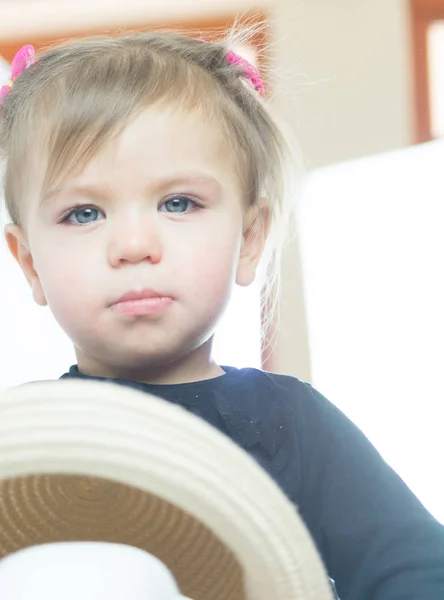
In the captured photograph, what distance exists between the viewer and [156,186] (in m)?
0.78

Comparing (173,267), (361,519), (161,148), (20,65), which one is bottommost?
(361,519)

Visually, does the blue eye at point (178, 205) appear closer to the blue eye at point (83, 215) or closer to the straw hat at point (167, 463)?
the blue eye at point (83, 215)

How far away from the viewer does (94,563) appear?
45 centimetres

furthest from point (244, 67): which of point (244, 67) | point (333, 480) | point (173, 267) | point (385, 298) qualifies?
point (385, 298)

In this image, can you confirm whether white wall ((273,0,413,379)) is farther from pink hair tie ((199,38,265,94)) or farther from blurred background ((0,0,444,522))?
pink hair tie ((199,38,265,94))

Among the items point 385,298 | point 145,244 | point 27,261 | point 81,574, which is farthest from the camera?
point 385,298

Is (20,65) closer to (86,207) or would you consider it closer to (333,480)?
(86,207)

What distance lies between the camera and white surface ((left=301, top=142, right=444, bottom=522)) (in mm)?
1378

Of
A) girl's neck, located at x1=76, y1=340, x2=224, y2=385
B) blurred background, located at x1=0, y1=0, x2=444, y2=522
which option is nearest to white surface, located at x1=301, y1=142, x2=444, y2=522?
blurred background, located at x1=0, y1=0, x2=444, y2=522

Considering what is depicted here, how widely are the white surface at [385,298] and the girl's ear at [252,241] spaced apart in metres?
0.51

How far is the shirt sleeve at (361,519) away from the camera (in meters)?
0.73

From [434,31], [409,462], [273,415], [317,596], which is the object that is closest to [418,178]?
[434,31]

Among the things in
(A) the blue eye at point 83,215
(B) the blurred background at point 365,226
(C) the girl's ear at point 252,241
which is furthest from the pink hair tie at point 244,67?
(B) the blurred background at point 365,226

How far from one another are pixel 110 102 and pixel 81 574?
47 cm
